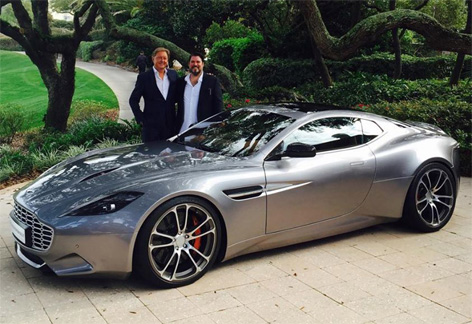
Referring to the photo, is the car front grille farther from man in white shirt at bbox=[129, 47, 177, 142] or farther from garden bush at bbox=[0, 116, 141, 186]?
garden bush at bbox=[0, 116, 141, 186]

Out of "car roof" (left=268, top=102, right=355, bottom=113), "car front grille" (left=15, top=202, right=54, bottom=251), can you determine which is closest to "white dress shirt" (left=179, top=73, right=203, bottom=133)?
"car roof" (left=268, top=102, right=355, bottom=113)

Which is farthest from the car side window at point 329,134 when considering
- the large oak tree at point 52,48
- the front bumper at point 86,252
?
the large oak tree at point 52,48

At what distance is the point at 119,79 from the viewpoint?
1046 inches

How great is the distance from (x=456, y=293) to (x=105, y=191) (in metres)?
2.80

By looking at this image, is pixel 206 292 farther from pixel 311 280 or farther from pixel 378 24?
pixel 378 24

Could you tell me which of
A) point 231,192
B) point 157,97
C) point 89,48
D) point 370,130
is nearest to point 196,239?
point 231,192

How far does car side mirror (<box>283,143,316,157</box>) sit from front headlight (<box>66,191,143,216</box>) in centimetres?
139

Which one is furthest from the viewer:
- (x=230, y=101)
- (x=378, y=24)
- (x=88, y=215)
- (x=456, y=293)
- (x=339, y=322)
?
(x=230, y=101)

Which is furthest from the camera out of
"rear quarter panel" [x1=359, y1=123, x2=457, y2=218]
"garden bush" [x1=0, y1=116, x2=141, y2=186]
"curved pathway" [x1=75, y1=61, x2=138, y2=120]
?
"curved pathway" [x1=75, y1=61, x2=138, y2=120]

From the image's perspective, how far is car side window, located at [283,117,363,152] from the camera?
16.1 ft

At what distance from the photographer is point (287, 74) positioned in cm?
1788

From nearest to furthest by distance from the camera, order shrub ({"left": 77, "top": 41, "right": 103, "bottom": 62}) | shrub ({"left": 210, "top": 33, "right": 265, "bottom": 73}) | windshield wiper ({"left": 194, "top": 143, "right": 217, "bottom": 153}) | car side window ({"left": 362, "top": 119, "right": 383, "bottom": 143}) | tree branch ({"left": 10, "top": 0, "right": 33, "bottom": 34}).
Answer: windshield wiper ({"left": 194, "top": 143, "right": 217, "bottom": 153}) < car side window ({"left": 362, "top": 119, "right": 383, "bottom": 143}) < tree branch ({"left": 10, "top": 0, "right": 33, "bottom": 34}) < shrub ({"left": 210, "top": 33, "right": 265, "bottom": 73}) < shrub ({"left": 77, "top": 41, "right": 103, "bottom": 62})

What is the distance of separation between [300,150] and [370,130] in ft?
3.56

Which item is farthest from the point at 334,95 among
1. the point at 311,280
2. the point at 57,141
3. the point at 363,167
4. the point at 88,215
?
the point at 88,215
